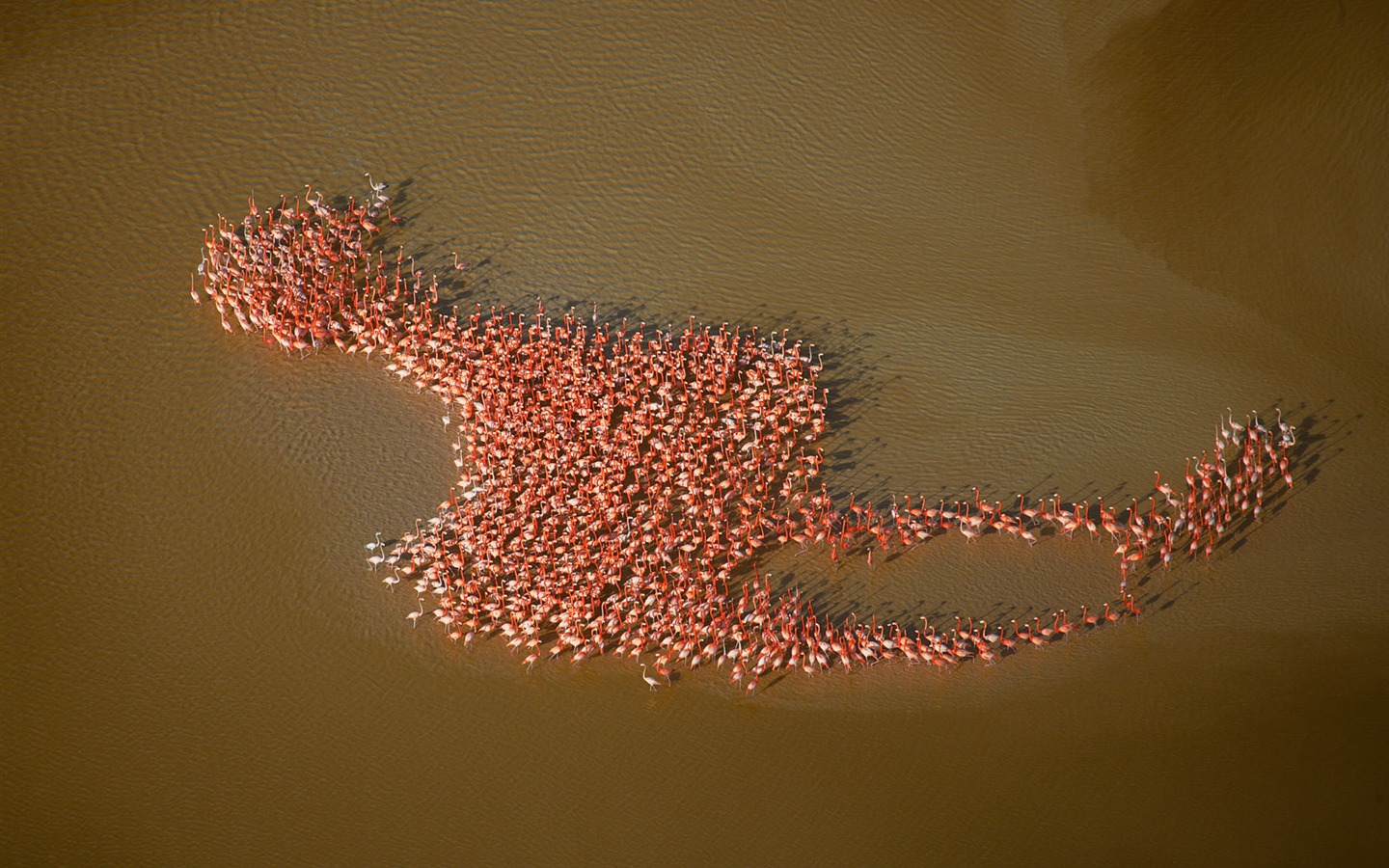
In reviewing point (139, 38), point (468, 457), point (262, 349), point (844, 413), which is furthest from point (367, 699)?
point (139, 38)

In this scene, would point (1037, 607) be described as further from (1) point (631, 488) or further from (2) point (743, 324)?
(2) point (743, 324)

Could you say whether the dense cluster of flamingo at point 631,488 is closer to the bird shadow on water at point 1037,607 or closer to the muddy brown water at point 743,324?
the bird shadow on water at point 1037,607

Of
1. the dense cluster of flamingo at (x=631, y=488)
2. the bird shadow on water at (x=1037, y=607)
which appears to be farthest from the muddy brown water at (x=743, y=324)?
the dense cluster of flamingo at (x=631, y=488)

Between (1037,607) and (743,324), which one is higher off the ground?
(743,324)

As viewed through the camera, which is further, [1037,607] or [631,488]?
[631,488]

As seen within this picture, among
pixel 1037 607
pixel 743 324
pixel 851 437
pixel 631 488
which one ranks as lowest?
pixel 1037 607

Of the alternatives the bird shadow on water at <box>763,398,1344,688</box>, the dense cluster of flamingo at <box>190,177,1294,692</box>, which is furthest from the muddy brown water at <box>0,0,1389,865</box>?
the dense cluster of flamingo at <box>190,177,1294,692</box>

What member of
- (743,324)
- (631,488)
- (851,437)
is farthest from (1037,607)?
(743,324)

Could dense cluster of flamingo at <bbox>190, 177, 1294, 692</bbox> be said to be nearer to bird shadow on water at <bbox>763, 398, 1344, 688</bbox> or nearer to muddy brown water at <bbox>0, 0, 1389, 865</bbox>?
bird shadow on water at <bbox>763, 398, 1344, 688</bbox>
